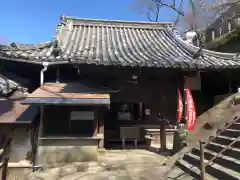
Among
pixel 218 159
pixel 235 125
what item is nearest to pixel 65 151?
pixel 218 159

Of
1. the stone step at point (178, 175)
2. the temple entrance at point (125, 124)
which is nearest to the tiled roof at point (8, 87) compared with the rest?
the temple entrance at point (125, 124)

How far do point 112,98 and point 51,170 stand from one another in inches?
167

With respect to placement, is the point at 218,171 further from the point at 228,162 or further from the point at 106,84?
the point at 106,84

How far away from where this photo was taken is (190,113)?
29.2 feet

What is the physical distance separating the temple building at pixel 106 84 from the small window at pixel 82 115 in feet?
0.12

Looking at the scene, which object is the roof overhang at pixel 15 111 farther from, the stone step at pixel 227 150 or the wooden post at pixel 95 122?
the stone step at pixel 227 150

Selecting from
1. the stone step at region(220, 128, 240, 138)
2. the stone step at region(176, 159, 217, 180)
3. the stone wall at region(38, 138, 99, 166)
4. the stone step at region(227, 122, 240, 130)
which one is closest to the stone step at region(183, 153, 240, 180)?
the stone step at region(176, 159, 217, 180)

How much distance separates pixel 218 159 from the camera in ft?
22.6

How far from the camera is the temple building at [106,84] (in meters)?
8.96

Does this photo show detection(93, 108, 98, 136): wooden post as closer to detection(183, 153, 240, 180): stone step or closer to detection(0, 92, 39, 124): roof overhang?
detection(0, 92, 39, 124): roof overhang

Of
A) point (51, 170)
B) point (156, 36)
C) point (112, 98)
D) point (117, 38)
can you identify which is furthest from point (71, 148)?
point (156, 36)

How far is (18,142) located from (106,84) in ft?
14.1

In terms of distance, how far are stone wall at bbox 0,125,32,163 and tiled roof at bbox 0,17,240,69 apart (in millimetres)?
2834

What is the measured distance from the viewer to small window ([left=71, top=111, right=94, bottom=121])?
9.20 meters
